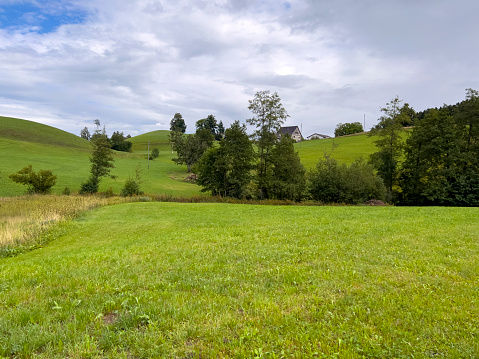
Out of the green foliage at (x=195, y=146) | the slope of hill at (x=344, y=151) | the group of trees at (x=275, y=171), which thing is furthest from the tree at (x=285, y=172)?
the green foliage at (x=195, y=146)

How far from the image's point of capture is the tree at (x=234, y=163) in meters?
36.6

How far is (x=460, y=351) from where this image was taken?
3373 mm

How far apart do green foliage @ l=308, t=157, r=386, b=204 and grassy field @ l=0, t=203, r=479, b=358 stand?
24.2 meters

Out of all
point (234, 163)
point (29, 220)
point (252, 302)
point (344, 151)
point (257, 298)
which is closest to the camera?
point (252, 302)

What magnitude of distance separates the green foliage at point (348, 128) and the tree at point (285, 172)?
8142cm

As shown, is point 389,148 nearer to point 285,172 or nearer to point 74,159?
point 285,172

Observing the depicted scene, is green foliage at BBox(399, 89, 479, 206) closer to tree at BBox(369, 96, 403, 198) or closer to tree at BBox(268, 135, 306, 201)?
tree at BBox(369, 96, 403, 198)

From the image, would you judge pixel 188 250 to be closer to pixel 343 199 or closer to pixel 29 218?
pixel 29 218

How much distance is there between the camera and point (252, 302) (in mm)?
4664

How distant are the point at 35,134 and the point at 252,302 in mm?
107721

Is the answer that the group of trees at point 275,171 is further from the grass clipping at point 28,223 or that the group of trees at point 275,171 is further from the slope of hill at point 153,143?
the slope of hill at point 153,143

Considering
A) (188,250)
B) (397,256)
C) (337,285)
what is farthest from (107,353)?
(397,256)

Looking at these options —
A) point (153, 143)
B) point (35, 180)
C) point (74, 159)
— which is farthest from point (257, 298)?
point (153, 143)


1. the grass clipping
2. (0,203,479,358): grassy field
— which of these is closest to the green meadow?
(0,203,479,358): grassy field
